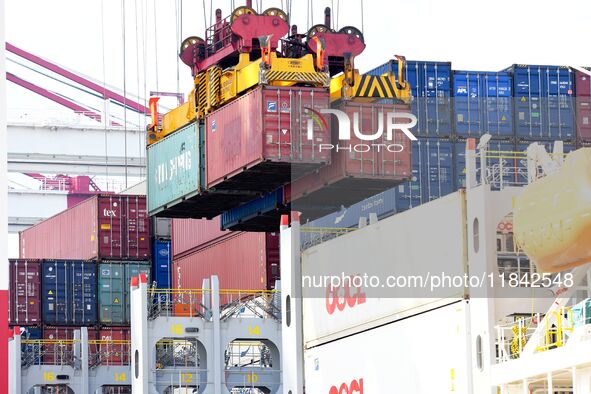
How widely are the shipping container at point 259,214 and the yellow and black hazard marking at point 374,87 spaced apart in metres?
5.21

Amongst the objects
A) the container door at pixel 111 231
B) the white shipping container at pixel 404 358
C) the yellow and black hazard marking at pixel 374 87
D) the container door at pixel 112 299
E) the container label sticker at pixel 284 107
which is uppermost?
the yellow and black hazard marking at pixel 374 87

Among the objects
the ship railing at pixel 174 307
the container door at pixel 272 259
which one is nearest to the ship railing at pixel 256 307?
the ship railing at pixel 174 307

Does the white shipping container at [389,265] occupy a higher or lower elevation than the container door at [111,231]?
lower

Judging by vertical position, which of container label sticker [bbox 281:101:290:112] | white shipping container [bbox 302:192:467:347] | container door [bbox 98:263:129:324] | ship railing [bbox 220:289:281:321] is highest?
container label sticker [bbox 281:101:290:112]

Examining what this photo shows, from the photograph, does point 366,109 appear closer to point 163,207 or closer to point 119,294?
point 163,207

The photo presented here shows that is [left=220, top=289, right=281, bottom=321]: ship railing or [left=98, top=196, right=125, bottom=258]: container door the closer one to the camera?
[left=220, top=289, right=281, bottom=321]: ship railing

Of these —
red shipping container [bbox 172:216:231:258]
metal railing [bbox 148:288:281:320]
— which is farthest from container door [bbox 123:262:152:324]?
metal railing [bbox 148:288:281:320]

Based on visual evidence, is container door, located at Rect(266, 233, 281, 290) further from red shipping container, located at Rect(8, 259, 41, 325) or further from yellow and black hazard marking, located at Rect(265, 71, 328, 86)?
red shipping container, located at Rect(8, 259, 41, 325)

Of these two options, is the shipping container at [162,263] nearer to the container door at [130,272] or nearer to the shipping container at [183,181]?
the container door at [130,272]

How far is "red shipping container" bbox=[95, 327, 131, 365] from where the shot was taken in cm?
5680

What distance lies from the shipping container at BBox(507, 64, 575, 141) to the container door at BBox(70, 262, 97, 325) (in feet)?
62.3

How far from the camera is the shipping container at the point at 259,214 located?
5091 centimetres

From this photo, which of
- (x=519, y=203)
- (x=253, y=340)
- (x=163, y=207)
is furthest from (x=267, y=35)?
(x=519, y=203)

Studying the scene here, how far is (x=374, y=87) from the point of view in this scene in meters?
47.0
